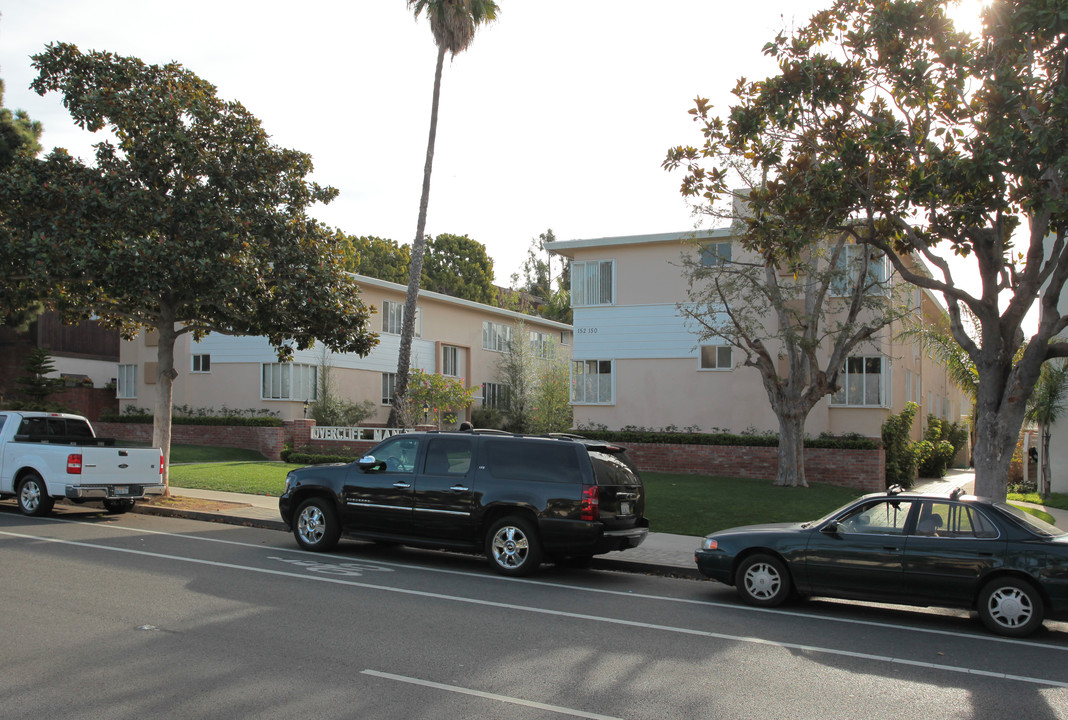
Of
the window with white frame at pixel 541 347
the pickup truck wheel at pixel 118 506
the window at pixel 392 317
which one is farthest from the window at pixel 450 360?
the pickup truck wheel at pixel 118 506

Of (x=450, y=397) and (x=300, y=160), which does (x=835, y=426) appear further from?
(x=300, y=160)

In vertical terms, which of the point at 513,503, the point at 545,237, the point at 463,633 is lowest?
the point at 463,633

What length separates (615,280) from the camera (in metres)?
28.4

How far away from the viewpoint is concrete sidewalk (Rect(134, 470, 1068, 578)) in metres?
11.9

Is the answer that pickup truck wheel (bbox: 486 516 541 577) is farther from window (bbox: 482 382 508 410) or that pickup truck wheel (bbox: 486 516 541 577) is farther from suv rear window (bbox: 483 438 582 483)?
window (bbox: 482 382 508 410)

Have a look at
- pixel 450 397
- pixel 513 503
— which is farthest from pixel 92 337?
pixel 513 503

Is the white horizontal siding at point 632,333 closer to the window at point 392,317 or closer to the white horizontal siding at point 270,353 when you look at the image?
the white horizontal siding at point 270,353

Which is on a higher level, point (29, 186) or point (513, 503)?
point (29, 186)

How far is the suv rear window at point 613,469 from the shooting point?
432 inches

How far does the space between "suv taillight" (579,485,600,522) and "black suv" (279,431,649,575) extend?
1cm

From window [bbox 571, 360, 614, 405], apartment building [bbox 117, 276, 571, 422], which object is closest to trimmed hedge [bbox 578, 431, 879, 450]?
window [bbox 571, 360, 614, 405]

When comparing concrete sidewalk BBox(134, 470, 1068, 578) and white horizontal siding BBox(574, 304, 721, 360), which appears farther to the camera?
white horizontal siding BBox(574, 304, 721, 360)

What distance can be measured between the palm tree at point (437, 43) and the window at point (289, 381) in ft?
22.7

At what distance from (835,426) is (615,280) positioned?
8182 mm
